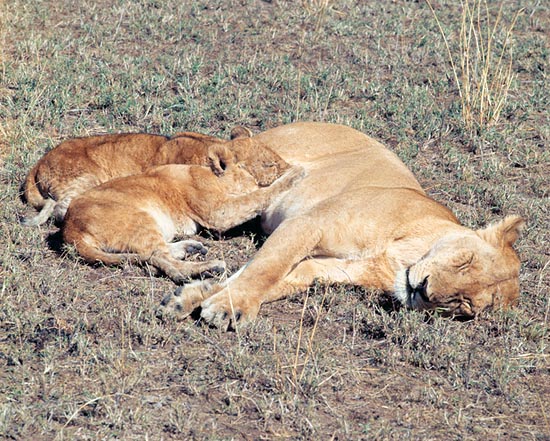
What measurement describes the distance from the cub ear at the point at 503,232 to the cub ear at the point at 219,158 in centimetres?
190

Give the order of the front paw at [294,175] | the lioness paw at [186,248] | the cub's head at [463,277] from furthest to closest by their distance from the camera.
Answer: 1. the front paw at [294,175]
2. the lioness paw at [186,248]
3. the cub's head at [463,277]

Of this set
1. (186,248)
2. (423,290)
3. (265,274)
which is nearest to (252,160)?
(186,248)

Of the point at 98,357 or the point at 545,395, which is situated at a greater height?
the point at 98,357

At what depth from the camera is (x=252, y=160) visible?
20.5 ft

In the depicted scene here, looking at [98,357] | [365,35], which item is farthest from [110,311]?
[365,35]

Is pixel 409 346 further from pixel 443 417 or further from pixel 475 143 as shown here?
pixel 475 143

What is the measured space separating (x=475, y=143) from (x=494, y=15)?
3555 mm

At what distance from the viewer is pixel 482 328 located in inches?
193

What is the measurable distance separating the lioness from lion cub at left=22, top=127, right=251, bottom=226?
101cm

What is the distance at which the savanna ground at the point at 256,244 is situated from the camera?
4.03 metres

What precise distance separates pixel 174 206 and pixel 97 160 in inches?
35.6

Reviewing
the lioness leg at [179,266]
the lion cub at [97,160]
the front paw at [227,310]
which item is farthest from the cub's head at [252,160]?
the front paw at [227,310]

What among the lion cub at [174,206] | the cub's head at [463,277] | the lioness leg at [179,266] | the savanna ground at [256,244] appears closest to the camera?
the savanna ground at [256,244]

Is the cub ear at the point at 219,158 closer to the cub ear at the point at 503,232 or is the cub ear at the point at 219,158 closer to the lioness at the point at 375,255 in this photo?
the lioness at the point at 375,255
